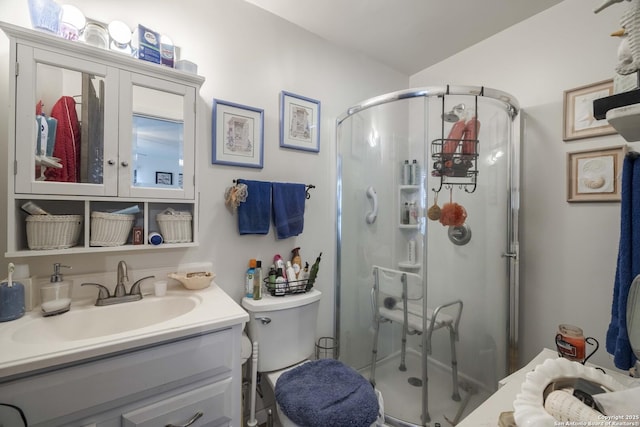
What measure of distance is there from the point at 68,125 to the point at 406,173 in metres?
1.62

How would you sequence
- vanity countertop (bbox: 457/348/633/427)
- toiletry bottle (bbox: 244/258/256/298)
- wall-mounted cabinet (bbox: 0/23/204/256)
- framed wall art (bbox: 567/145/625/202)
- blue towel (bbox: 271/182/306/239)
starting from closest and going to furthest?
vanity countertop (bbox: 457/348/633/427), wall-mounted cabinet (bbox: 0/23/204/256), framed wall art (bbox: 567/145/625/202), toiletry bottle (bbox: 244/258/256/298), blue towel (bbox: 271/182/306/239)

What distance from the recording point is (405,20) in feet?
5.42

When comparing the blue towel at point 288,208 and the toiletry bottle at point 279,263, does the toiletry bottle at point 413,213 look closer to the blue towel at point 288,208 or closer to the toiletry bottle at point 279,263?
the blue towel at point 288,208

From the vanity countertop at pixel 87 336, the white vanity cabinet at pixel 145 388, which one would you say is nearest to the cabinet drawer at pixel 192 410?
the white vanity cabinet at pixel 145 388

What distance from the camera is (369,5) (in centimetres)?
153

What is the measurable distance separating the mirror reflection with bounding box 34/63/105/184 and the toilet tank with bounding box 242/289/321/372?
0.91 metres

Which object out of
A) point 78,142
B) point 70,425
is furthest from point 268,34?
point 70,425

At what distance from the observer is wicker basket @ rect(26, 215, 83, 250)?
947mm

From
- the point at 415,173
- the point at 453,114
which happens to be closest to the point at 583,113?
the point at 453,114

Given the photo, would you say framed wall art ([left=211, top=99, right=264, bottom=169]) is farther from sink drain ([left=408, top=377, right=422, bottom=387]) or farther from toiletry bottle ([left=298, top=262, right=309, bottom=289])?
sink drain ([left=408, top=377, right=422, bottom=387])

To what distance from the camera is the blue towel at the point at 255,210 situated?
1.44 metres

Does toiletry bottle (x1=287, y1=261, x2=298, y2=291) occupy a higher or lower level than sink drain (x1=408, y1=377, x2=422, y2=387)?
higher

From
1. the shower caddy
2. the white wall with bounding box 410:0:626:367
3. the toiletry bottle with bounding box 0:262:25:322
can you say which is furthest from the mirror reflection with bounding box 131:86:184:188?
the white wall with bounding box 410:0:626:367

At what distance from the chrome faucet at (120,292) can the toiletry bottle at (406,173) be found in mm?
1490
